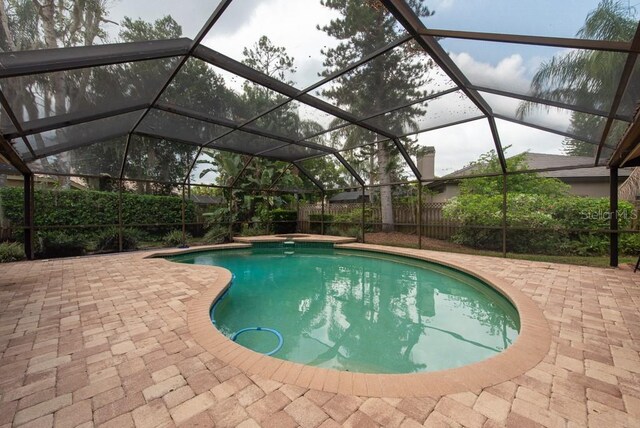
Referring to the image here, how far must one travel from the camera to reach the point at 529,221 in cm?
852

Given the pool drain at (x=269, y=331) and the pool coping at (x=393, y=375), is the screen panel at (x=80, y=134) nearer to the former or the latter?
the pool drain at (x=269, y=331)

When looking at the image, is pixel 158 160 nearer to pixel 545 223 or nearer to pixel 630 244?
pixel 545 223

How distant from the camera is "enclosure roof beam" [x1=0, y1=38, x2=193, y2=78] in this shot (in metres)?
2.96

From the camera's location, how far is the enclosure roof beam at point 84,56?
296cm

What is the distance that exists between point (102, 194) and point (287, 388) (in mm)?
12468

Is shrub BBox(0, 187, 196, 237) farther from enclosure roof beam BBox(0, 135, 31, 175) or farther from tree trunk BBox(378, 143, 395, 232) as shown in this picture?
tree trunk BBox(378, 143, 395, 232)

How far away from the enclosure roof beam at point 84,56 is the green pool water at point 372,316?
3.75m

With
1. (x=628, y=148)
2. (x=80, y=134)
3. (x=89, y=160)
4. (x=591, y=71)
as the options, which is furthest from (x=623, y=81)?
(x=89, y=160)

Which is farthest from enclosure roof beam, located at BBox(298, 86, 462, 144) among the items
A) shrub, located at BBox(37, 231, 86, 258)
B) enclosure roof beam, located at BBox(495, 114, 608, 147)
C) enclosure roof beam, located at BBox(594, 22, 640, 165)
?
shrub, located at BBox(37, 231, 86, 258)

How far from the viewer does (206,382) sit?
1.89 m

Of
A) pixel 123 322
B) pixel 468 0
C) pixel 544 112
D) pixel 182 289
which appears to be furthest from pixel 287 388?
pixel 544 112

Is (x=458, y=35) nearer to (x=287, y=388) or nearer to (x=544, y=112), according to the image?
(x=544, y=112)

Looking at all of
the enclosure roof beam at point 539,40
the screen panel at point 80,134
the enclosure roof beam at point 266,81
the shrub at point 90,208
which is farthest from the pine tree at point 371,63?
the shrub at point 90,208

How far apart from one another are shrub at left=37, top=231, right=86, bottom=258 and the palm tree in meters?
11.7
